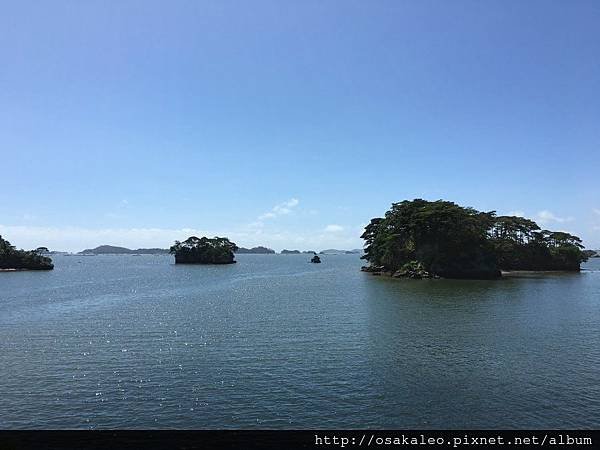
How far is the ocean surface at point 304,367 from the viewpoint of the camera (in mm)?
21422

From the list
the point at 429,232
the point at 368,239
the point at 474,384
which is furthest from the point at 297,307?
the point at 368,239

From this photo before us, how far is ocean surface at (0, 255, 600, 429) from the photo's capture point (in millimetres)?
21422

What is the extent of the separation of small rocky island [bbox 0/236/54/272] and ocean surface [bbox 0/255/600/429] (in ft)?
410

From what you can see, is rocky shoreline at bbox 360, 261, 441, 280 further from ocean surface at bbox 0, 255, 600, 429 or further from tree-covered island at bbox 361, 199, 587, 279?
ocean surface at bbox 0, 255, 600, 429

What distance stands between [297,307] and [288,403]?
1382 inches

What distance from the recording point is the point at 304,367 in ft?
94.9

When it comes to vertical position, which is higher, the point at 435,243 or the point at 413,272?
A: the point at 435,243

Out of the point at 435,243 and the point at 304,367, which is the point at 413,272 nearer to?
the point at 435,243

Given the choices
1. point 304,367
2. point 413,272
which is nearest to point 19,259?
point 413,272

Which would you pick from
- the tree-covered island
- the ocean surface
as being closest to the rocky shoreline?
the tree-covered island

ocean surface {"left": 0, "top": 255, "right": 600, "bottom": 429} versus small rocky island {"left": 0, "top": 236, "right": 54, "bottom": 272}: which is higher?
small rocky island {"left": 0, "top": 236, "right": 54, "bottom": 272}

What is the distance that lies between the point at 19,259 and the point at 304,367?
555ft
